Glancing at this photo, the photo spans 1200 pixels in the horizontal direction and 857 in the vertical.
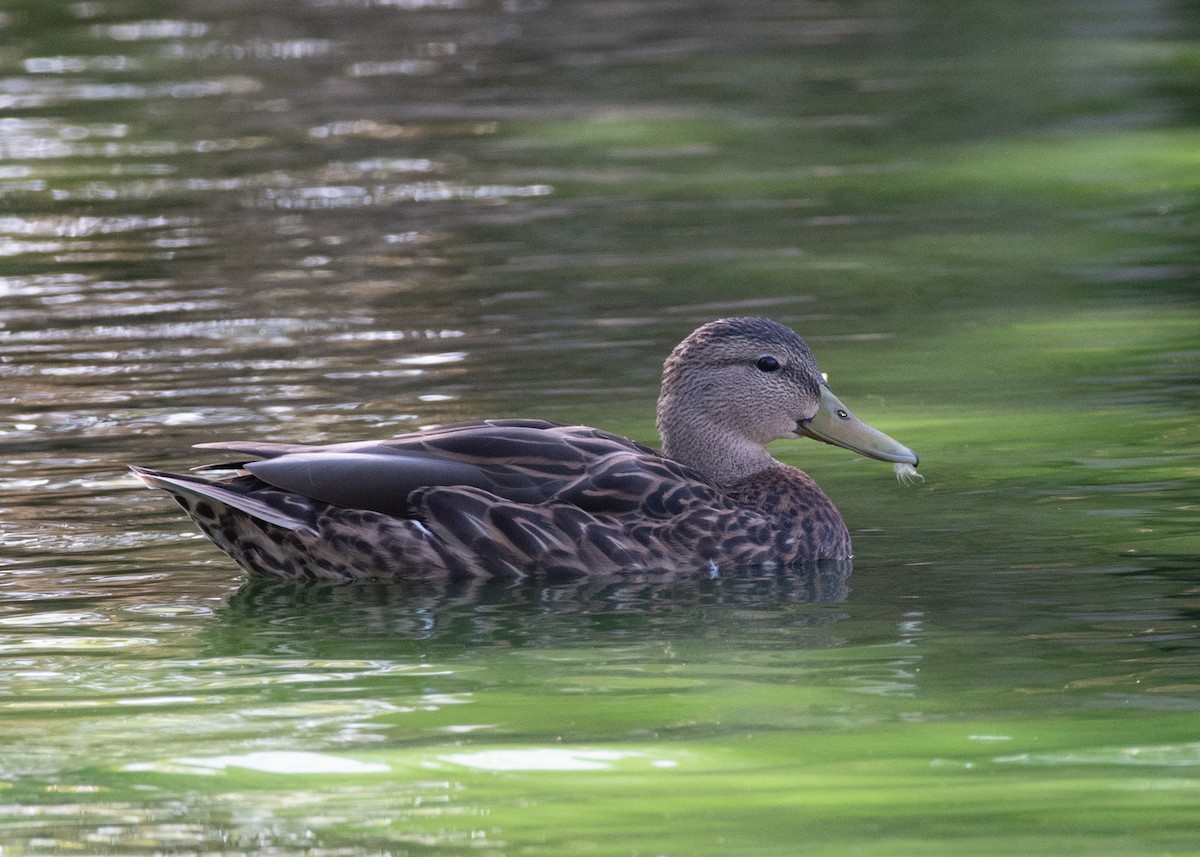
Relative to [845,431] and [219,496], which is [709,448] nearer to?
[845,431]

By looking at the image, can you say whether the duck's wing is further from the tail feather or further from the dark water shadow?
the dark water shadow

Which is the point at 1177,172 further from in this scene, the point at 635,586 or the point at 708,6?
the point at 708,6

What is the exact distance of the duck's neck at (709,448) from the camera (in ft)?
26.8

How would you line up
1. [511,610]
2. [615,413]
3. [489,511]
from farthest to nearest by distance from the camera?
[615,413] → [489,511] → [511,610]

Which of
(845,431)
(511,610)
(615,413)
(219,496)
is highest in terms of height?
(219,496)

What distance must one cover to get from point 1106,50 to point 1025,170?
5.79 m

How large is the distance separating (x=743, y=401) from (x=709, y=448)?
0.22 m

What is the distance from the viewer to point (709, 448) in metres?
8.20

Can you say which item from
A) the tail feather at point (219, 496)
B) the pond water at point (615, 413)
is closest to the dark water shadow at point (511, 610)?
the pond water at point (615, 413)

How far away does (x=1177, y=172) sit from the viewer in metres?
15.6

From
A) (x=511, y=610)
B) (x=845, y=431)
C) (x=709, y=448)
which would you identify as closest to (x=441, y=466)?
(x=511, y=610)

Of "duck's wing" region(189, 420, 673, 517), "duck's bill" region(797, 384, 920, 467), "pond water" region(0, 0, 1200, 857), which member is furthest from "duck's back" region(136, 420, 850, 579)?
"duck's bill" region(797, 384, 920, 467)

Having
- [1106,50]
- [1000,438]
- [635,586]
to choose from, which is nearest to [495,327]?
[1000,438]

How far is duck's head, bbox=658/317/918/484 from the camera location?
8.12 m
